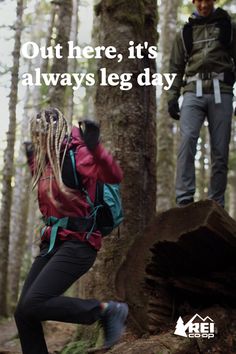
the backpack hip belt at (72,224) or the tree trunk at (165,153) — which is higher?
the tree trunk at (165,153)

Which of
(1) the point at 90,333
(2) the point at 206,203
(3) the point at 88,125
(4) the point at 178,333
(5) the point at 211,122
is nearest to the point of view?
(3) the point at 88,125

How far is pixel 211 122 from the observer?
19.3 ft

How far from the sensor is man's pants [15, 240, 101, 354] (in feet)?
12.7

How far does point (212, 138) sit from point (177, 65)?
1.06 metres

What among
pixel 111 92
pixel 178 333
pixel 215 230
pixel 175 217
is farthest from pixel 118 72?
pixel 178 333

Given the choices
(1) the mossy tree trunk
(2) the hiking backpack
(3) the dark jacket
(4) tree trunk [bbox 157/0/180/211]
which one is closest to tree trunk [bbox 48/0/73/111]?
(4) tree trunk [bbox 157/0/180/211]

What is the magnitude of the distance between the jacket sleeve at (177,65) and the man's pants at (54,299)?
2.73 m

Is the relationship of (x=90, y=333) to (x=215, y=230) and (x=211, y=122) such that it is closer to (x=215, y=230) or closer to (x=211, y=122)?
(x=215, y=230)

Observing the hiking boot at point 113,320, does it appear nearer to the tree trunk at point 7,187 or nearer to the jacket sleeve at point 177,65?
the jacket sleeve at point 177,65

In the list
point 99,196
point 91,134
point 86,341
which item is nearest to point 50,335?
point 86,341

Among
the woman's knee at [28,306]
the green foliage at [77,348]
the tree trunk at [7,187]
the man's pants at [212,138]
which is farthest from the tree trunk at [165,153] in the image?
the woman's knee at [28,306]

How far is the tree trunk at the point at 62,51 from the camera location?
11.2 metres

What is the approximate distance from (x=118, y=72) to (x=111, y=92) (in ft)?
0.89

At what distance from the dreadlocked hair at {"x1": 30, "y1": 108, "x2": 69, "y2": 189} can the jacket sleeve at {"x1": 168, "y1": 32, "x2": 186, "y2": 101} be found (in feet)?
7.15
